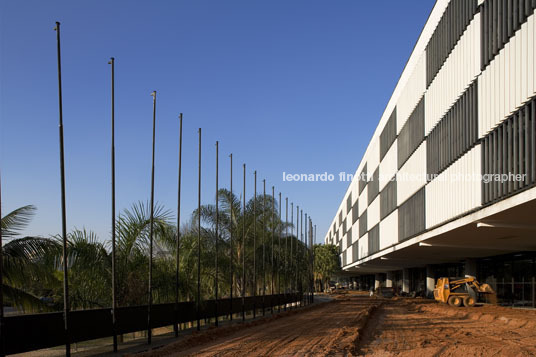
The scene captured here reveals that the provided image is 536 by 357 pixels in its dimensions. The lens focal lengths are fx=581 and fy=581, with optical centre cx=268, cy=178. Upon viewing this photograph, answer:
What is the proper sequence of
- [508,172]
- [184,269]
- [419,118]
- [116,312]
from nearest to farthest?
1. [116,312]
2. [508,172]
3. [184,269]
4. [419,118]

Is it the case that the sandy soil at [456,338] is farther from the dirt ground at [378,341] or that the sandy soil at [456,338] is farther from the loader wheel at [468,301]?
the loader wheel at [468,301]

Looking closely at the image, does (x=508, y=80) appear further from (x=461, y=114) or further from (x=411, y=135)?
(x=411, y=135)

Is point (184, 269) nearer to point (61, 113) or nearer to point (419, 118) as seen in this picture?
point (61, 113)

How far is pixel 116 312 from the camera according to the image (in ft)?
58.9

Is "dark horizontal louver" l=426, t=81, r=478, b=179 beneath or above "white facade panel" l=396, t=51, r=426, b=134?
beneath

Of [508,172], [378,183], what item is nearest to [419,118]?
[508,172]

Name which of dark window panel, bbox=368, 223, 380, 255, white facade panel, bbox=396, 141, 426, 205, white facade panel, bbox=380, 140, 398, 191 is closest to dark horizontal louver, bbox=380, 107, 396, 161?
white facade panel, bbox=380, 140, 398, 191

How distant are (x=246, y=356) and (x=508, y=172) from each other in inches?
453

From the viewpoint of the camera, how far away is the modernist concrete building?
1991 centimetres

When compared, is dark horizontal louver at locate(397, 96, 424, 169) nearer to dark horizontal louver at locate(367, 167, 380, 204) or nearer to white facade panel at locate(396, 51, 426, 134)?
white facade panel at locate(396, 51, 426, 134)

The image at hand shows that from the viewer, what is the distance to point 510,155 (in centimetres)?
2050

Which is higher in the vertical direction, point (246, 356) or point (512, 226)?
point (512, 226)

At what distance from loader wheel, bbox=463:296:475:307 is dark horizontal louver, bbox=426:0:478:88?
49.2ft

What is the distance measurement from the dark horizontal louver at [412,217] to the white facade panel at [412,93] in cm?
634
